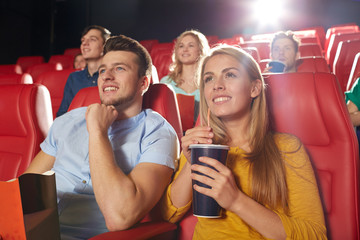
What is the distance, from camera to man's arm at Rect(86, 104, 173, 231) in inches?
35.9

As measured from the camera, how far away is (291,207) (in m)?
0.91

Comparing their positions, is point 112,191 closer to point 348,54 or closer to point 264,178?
point 264,178

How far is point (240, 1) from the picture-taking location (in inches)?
284

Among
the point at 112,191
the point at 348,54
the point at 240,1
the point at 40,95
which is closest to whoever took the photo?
the point at 112,191

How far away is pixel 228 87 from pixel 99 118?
16.3 inches

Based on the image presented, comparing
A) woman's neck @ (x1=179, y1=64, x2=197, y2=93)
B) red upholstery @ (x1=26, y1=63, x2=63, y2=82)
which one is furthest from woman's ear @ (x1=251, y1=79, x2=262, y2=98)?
red upholstery @ (x1=26, y1=63, x2=63, y2=82)

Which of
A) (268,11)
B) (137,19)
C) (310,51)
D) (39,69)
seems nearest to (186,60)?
(310,51)

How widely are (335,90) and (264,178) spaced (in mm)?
338

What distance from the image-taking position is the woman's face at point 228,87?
0.98m

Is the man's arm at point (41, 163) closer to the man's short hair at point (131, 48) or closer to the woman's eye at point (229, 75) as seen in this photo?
the man's short hair at point (131, 48)

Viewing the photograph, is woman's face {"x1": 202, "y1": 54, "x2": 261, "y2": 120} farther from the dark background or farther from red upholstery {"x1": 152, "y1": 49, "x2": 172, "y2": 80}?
the dark background

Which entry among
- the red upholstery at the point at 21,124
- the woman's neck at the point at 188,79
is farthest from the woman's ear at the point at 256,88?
the woman's neck at the point at 188,79

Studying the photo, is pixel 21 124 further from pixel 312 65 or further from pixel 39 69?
pixel 39 69

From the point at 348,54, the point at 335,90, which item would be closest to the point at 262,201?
the point at 335,90
